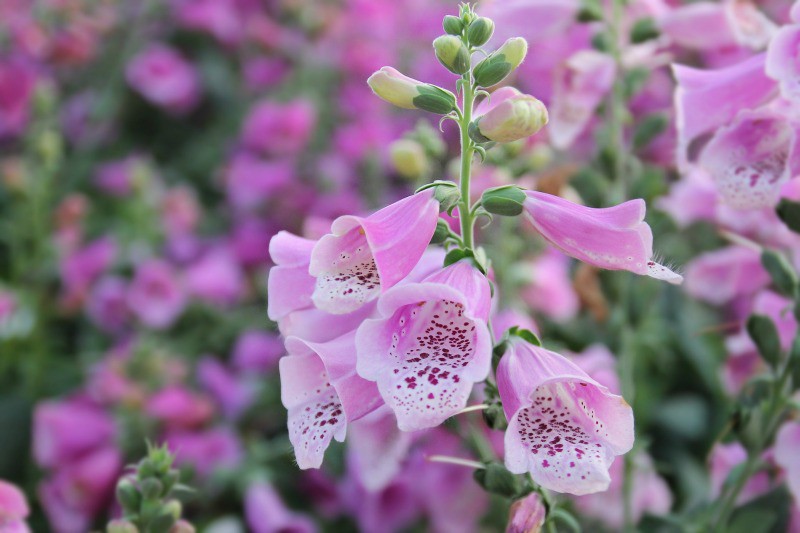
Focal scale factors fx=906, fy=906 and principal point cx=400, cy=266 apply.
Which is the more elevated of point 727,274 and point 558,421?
point 558,421

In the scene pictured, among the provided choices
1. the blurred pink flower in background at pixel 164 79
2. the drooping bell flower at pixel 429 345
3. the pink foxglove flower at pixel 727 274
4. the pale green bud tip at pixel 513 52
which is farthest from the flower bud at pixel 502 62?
the blurred pink flower in background at pixel 164 79

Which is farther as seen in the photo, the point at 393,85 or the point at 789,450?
the point at 789,450

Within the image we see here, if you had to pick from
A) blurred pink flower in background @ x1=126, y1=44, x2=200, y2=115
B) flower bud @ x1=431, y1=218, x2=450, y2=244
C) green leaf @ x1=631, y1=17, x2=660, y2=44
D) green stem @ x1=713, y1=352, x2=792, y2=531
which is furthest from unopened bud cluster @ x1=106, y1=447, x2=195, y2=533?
blurred pink flower in background @ x1=126, y1=44, x2=200, y2=115

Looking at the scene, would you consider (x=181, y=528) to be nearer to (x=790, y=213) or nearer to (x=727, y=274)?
(x=790, y=213)

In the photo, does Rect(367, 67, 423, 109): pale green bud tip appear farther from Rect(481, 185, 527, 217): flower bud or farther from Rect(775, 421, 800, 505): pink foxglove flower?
Rect(775, 421, 800, 505): pink foxglove flower

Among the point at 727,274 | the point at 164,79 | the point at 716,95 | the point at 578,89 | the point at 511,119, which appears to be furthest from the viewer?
the point at 164,79

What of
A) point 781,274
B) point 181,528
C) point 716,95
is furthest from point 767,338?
point 181,528

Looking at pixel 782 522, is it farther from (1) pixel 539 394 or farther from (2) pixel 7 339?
(2) pixel 7 339
